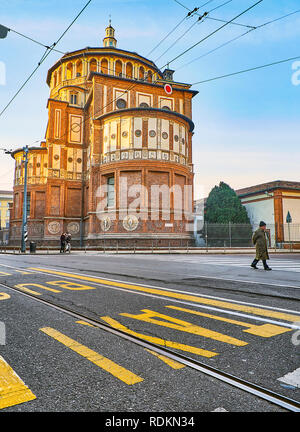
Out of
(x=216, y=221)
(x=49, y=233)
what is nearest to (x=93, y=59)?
(x=49, y=233)

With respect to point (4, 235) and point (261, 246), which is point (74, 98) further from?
point (261, 246)

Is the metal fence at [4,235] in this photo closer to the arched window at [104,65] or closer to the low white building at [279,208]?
the arched window at [104,65]

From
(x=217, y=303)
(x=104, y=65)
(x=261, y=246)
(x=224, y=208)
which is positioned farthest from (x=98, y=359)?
(x=104, y=65)

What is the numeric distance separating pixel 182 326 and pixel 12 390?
202cm

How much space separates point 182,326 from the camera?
353 cm

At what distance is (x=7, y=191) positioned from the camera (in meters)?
82.1

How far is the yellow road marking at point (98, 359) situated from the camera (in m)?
2.19

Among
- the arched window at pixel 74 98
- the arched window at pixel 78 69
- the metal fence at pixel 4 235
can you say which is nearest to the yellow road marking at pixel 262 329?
the arched window at pixel 74 98

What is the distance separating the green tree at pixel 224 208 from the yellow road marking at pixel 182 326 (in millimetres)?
34369

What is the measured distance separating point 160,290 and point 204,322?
7.76ft

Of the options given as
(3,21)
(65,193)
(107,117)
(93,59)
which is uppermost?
(93,59)

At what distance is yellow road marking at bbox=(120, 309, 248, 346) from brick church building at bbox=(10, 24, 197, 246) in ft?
76.3

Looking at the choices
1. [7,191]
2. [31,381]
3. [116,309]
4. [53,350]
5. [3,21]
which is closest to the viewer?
[31,381]

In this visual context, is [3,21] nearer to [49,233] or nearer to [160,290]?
[160,290]
